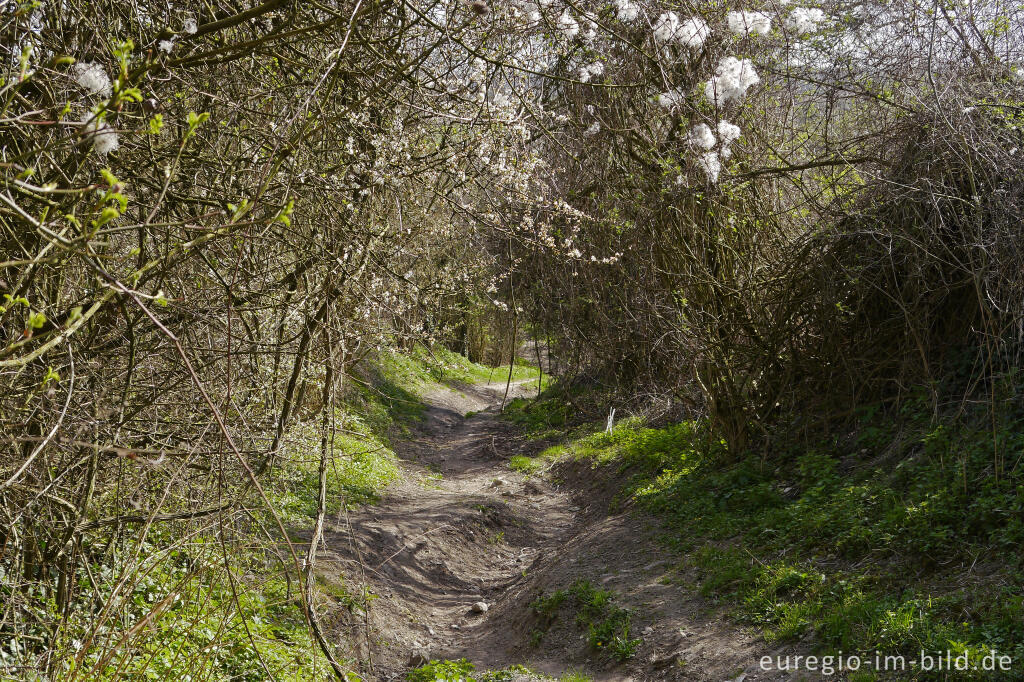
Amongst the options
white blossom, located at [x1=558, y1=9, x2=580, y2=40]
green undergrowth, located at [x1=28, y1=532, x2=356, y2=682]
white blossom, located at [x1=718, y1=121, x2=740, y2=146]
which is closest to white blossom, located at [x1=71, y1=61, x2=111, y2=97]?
green undergrowth, located at [x1=28, y1=532, x2=356, y2=682]

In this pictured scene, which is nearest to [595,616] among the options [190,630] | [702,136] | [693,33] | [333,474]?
[190,630]

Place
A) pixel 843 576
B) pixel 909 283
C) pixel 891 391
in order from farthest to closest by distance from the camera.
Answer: pixel 891 391
pixel 909 283
pixel 843 576

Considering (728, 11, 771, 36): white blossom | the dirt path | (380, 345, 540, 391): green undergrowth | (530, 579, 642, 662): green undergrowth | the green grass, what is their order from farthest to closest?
(380, 345, 540, 391): green undergrowth → (728, 11, 771, 36): white blossom → the green grass → (530, 579, 642, 662): green undergrowth → the dirt path

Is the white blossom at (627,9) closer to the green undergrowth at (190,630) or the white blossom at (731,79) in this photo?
the white blossom at (731,79)

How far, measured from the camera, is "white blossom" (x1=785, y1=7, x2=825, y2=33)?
6242 mm

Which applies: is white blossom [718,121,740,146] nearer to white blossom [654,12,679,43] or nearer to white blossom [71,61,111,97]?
white blossom [654,12,679,43]

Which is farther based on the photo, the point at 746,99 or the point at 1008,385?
the point at 746,99

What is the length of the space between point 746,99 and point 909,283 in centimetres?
225

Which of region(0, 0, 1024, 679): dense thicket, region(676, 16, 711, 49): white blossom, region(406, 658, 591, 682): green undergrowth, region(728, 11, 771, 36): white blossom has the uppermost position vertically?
region(728, 11, 771, 36): white blossom

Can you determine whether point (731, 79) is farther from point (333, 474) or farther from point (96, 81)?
point (333, 474)

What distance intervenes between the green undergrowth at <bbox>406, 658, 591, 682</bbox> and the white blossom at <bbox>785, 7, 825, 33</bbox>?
18.5 feet

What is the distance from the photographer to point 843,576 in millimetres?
5004

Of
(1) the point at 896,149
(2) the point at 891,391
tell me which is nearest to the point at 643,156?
(1) the point at 896,149

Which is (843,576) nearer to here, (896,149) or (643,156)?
(896,149)
